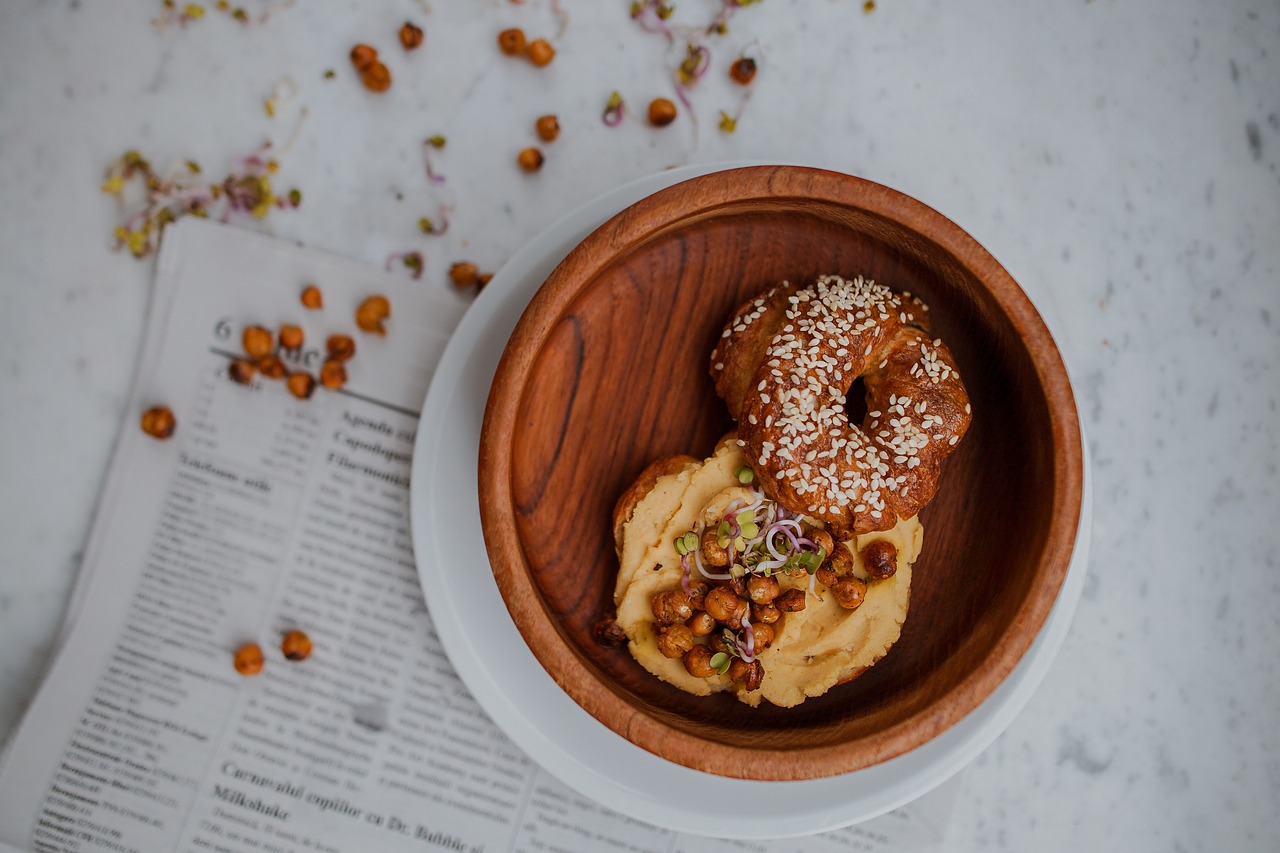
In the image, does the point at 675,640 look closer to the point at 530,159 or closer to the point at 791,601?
the point at 791,601

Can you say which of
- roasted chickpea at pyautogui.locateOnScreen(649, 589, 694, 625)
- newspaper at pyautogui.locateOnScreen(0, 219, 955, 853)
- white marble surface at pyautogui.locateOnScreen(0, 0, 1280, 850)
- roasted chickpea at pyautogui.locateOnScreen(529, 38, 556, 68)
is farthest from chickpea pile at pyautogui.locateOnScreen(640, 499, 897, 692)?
roasted chickpea at pyautogui.locateOnScreen(529, 38, 556, 68)

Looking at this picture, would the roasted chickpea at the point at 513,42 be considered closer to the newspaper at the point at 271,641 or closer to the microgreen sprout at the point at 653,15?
the microgreen sprout at the point at 653,15

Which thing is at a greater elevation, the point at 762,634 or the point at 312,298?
the point at 312,298

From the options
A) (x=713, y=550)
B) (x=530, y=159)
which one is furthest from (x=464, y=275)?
(x=713, y=550)

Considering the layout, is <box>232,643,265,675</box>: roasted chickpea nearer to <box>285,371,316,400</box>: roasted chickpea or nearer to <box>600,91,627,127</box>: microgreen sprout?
<box>285,371,316,400</box>: roasted chickpea

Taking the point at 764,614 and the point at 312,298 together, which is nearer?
the point at 764,614

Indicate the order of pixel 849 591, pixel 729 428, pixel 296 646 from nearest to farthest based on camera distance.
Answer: pixel 849 591, pixel 729 428, pixel 296 646
